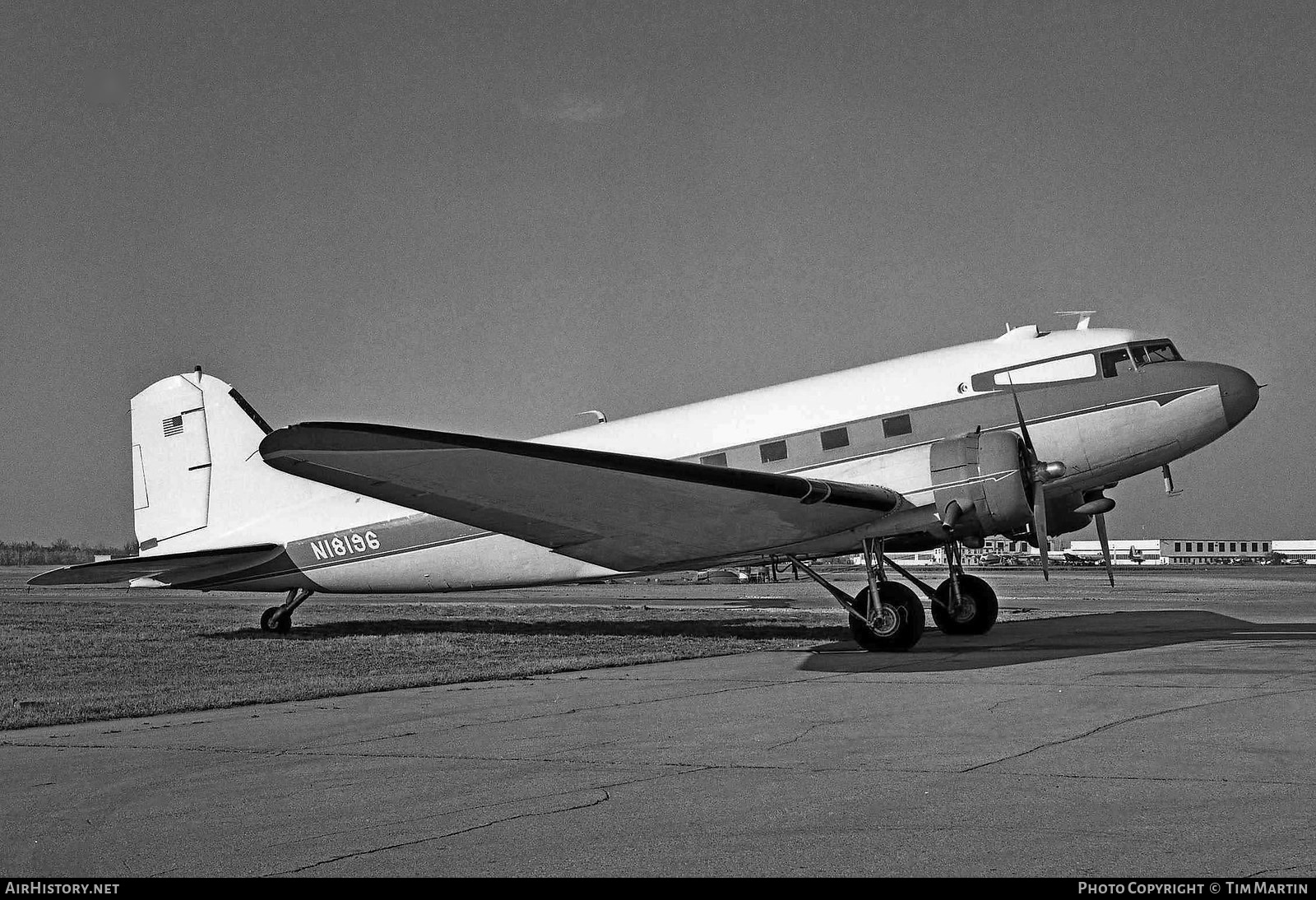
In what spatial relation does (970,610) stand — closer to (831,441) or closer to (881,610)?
(881,610)

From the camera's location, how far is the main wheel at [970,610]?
18562mm

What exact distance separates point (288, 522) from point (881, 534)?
1118 cm

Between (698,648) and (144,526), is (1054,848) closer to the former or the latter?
(698,648)

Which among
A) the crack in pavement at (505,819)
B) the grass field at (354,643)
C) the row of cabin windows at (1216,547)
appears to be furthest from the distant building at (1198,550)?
the crack in pavement at (505,819)

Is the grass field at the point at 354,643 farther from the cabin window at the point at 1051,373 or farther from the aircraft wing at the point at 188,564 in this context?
the cabin window at the point at 1051,373

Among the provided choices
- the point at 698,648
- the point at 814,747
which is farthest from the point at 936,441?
the point at 814,747

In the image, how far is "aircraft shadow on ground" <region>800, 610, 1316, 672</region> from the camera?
1377 cm

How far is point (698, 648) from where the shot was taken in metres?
16.5

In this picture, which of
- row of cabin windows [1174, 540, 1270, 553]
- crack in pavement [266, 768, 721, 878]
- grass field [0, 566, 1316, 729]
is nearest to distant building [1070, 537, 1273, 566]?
row of cabin windows [1174, 540, 1270, 553]

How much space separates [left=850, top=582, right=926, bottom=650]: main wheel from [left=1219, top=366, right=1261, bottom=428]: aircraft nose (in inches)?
217

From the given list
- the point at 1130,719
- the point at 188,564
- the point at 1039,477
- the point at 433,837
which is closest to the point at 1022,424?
the point at 1039,477

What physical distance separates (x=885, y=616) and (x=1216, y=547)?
159175 mm

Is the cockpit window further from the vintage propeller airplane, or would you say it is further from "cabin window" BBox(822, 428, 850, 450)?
"cabin window" BBox(822, 428, 850, 450)

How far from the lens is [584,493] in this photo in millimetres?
13547
